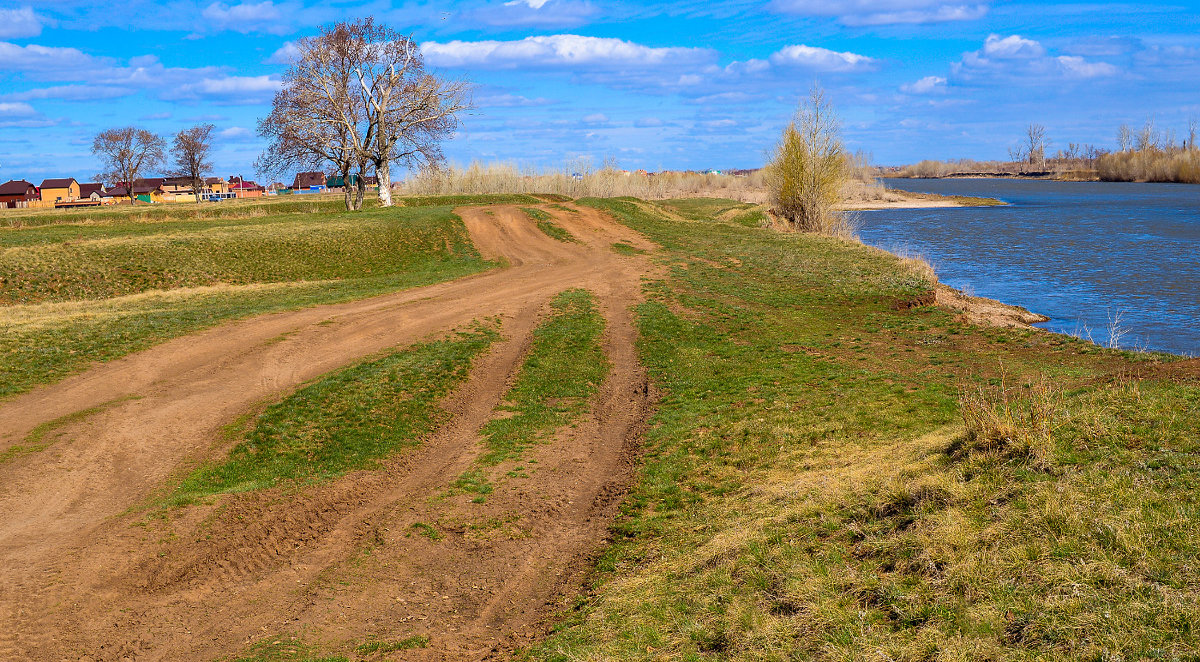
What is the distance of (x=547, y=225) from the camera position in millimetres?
37031

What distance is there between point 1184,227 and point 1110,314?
38504 millimetres

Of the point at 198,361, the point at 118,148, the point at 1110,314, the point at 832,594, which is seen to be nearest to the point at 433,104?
the point at 198,361

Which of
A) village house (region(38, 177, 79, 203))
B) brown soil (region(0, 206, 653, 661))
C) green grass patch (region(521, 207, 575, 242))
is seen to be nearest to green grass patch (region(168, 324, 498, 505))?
brown soil (region(0, 206, 653, 661))

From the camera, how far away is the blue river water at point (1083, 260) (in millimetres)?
25111

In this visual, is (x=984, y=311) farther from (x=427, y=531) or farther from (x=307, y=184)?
(x=307, y=184)

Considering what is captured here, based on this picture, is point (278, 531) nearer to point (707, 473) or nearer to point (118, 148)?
point (707, 473)

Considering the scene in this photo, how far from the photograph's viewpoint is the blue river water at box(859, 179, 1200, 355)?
2511cm

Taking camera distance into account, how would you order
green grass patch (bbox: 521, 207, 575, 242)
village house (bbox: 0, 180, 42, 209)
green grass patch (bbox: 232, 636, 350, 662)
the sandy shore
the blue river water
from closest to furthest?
green grass patch (bbox: 232, 636, 350, 662) → the blue river water → green grass patch (bbox: 521, 207, 575, 242) → the sandy shore → village house (bbox: 0, 180, 42, 209)

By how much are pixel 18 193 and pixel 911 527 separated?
137016mm

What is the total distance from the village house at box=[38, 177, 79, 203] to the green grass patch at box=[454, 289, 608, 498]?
128450 millimetres

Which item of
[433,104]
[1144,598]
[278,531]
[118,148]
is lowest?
[278,531]

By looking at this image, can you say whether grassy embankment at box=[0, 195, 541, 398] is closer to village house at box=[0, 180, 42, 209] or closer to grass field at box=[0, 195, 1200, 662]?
grass field at box=[0, 195, 1200, 662]

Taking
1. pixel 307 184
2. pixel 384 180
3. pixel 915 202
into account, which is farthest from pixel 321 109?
pixel 307 184

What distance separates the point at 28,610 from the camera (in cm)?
743
